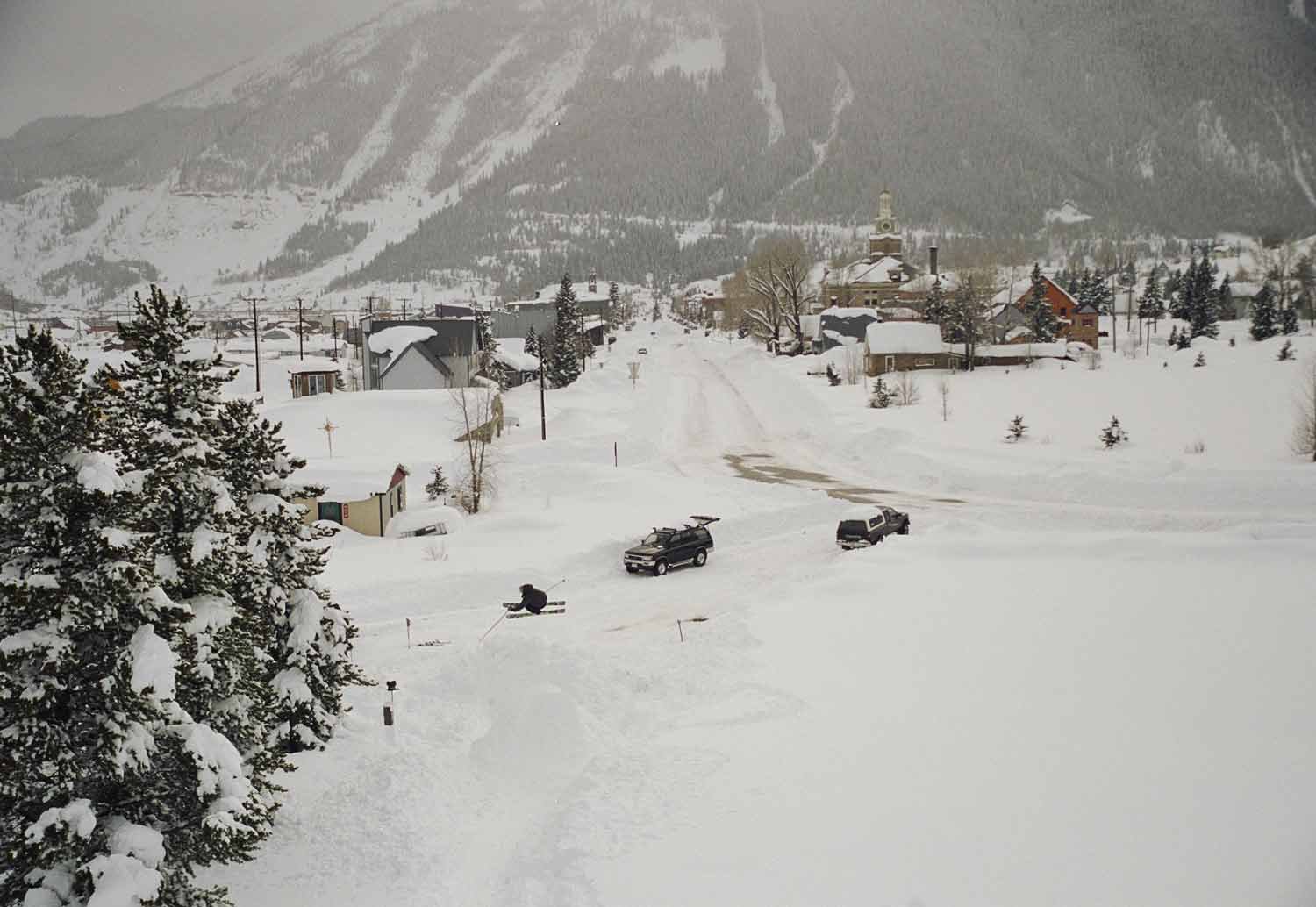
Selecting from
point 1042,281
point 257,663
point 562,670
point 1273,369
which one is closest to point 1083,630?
point 562,670

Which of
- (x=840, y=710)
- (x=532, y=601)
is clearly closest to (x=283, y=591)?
(x=840, y=710)

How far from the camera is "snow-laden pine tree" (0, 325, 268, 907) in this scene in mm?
8016

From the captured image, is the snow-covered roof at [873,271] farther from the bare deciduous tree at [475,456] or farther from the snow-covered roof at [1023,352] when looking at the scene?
the bare deciduous tree at [475,456]

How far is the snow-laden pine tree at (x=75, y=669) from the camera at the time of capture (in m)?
8.02

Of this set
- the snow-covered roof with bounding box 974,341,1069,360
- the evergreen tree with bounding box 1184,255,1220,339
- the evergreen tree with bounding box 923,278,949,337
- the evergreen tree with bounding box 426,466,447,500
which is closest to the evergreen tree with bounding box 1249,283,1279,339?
the evergreen tree with bounding box 1184,255,1220,339

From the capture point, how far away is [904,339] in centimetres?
7400

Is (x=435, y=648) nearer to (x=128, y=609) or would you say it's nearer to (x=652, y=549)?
(x=652, y=549)

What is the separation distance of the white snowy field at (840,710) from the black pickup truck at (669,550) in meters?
0.57

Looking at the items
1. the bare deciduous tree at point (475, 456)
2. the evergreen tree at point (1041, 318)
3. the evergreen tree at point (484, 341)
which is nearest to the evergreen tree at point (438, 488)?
the bare deciduous tree at point (475, 456)

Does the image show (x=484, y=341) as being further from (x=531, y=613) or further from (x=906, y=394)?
(x=531, y=613)

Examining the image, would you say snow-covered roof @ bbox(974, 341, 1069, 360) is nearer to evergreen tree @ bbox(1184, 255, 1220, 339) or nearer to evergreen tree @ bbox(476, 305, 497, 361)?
evergreen tree @ bbox(1184, 255, 1220, 339)

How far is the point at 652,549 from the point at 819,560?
215 inches

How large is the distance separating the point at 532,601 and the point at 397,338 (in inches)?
1947

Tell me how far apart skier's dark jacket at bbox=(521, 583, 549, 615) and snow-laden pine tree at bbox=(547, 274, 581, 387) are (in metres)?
55.3
